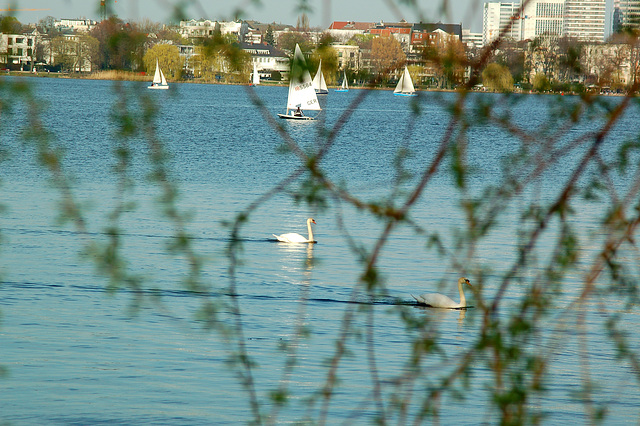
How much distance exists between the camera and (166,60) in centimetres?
436

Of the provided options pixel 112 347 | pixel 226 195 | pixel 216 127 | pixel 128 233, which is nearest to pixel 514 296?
pixel 112 347

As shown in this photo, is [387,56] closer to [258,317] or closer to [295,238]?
[258,317]

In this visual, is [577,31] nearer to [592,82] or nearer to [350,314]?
[592,82]

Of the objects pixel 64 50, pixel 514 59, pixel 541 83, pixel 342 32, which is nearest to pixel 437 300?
pixel 64 50

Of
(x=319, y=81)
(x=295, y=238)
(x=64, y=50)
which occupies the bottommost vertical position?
(x=295, y=238)

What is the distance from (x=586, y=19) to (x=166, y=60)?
2.20m

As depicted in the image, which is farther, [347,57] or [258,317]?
[258,317]

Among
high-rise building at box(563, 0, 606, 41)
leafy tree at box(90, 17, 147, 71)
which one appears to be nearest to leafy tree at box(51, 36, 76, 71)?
leafy tree at box(90, 17, 147, 71)

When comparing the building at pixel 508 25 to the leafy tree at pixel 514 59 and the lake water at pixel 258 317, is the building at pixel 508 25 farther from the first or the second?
the lake water at pixel 258 317

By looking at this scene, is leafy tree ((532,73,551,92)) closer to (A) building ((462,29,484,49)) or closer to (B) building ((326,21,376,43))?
(A) building ((462,29,484,49))

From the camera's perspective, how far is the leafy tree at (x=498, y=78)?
144 inches

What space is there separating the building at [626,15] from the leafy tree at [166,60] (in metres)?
2.03

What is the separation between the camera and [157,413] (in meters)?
8.53

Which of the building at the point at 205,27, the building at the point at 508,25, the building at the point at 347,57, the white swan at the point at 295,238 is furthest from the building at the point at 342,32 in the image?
the white swan at the point at 295,238
